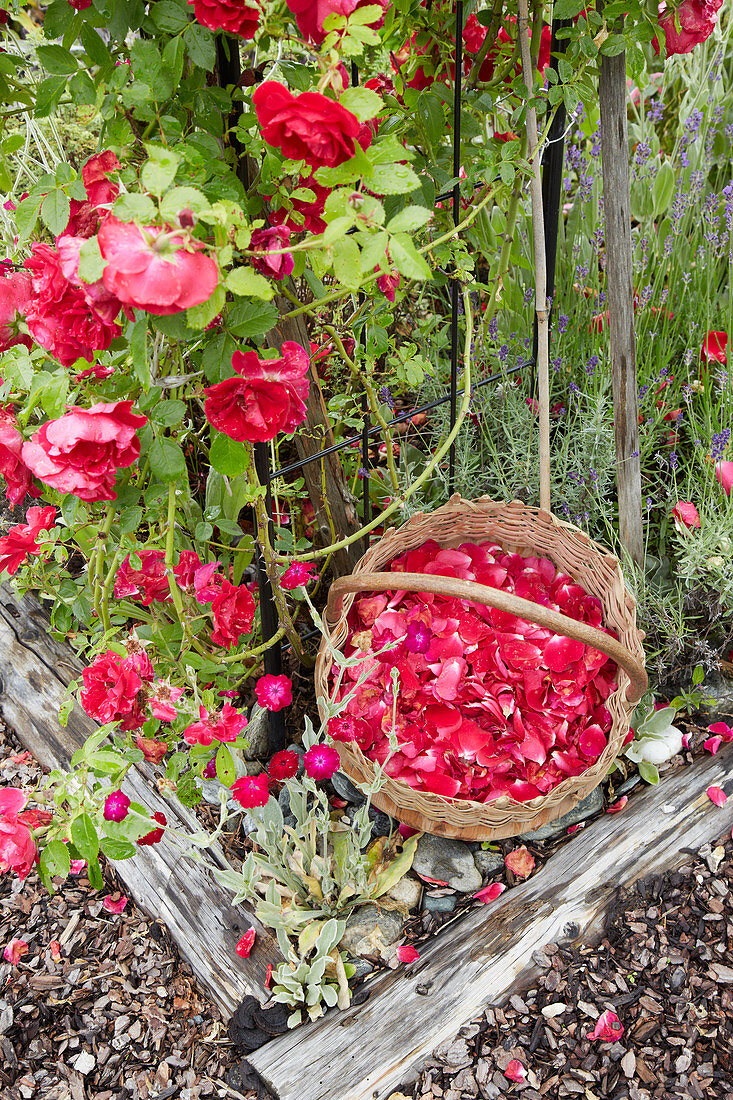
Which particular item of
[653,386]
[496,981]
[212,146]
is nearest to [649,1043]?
[496,981]

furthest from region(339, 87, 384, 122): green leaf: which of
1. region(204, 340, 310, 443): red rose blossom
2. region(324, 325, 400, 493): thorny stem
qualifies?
region(324, 325, 400, 493): thorny stem

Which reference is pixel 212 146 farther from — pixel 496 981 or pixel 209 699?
pixel 496 981

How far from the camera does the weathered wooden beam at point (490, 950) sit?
3.46 feet

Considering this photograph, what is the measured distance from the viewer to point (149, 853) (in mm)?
1316

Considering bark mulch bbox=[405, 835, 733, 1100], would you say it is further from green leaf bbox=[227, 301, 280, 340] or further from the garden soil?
green leaf bbox=[227, 301, 280, 340]

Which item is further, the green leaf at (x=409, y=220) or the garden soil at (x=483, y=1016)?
the garden soil at (x=483, y=1016)

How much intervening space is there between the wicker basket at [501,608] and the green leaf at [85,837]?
40 centimetres

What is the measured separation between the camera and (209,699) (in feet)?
3.56

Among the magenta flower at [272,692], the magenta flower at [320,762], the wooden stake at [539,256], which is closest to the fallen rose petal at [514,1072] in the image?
the magenta flower at [320,762]

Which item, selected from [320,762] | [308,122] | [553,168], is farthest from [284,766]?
[553,168]

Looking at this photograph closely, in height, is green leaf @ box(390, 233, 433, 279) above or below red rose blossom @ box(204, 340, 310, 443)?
above

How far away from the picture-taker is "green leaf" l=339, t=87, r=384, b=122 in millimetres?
634

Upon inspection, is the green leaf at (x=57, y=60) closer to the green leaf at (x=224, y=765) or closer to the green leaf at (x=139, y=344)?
the green leaf at (x=139, y=344)

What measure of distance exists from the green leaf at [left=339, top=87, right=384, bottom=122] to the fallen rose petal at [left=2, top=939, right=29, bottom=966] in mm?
1326
